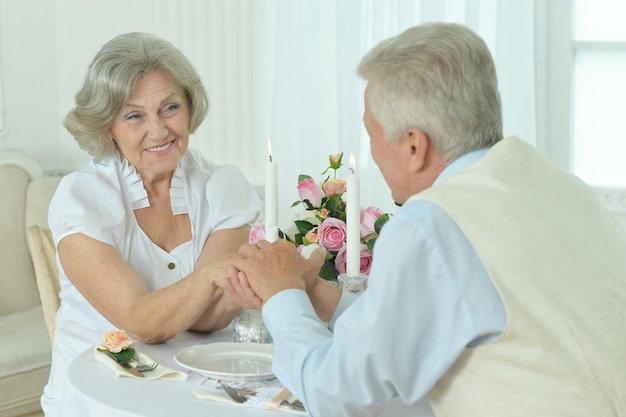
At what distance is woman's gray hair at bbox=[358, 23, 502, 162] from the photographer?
144 cm

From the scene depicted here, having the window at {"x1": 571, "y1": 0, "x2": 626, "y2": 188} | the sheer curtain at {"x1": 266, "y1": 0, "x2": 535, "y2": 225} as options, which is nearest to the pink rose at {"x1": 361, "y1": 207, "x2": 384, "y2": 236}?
the sheer curtain at {"x1": 266, "y1": 0, "x2": 535, "y2": 225}

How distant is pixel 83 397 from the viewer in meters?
1.71

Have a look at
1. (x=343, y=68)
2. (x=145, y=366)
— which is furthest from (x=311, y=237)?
(x=343, y=68)

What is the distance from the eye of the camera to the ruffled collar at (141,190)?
7.66 ft

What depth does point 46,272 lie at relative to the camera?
110 inches

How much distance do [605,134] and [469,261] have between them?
218 cm

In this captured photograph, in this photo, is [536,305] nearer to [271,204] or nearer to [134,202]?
[271,204]

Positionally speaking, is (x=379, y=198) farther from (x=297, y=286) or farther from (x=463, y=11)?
(x=297, y=286)

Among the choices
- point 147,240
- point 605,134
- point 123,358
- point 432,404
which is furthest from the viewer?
point 605,134

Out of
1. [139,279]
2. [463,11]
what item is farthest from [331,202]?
[463,11]

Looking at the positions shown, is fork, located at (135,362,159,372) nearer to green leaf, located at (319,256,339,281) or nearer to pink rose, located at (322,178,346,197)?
green leaf, located at (319,256,339,281)

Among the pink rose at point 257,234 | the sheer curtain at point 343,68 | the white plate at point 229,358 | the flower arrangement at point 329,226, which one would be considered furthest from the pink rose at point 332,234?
the sheer curtain at point 343,68

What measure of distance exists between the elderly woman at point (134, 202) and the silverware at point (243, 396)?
42cm

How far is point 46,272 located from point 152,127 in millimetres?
723
